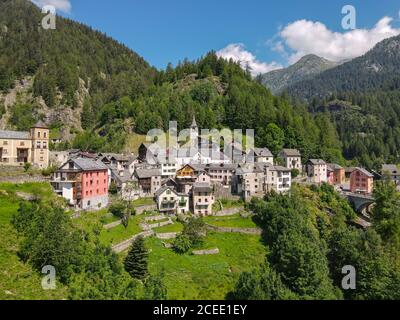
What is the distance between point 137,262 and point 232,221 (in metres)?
25.2

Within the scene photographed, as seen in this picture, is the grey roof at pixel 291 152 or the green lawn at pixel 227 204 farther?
the grey roof at pixel 291 152

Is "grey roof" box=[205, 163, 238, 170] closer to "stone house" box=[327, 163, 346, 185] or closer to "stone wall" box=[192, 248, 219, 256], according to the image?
"stone wall" box=[192, 248, 219, 256]

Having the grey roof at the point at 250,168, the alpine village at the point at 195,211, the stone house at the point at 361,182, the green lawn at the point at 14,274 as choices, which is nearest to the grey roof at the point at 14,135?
the alpine village at the point at 195,211

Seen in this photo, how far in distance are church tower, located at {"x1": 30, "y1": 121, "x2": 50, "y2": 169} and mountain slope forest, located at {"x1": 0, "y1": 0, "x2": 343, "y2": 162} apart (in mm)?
41482

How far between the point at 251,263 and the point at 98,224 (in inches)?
943

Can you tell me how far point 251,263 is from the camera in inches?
2096

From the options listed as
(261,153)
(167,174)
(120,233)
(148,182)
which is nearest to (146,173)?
(148,182)

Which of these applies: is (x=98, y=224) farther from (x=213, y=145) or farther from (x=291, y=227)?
(x=213, y=145)

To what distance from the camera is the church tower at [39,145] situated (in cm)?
6712

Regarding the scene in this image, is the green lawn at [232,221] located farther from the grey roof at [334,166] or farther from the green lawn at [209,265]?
the grey roof at [334,166]

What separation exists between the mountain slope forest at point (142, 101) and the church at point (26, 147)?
1652 inches

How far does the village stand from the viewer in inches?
2293

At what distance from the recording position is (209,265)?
50844 millimetres

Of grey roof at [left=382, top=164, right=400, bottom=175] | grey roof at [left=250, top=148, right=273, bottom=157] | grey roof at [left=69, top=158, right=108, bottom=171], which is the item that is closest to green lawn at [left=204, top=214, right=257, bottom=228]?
grey roof at [left=69, top=158, right=108, bottom=171]
